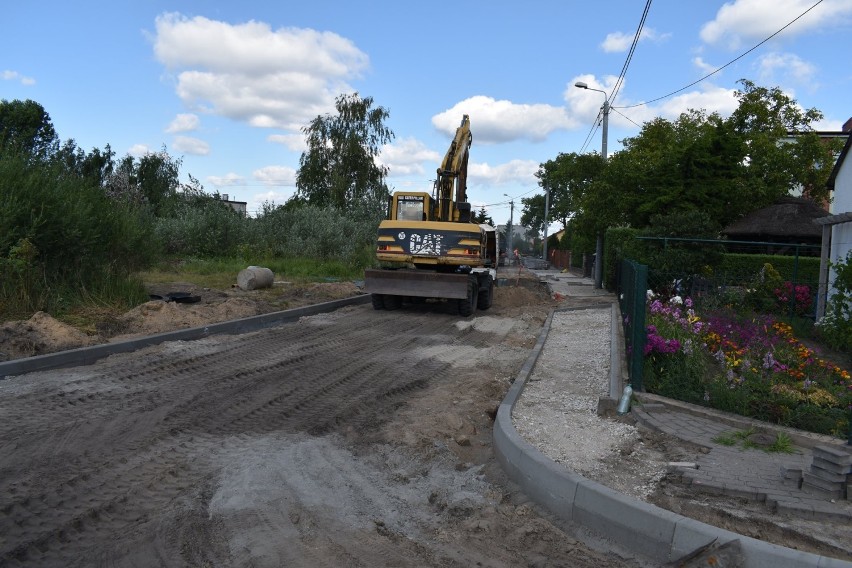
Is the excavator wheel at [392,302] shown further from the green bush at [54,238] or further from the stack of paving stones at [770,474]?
the stack of paving stones at [770,474]

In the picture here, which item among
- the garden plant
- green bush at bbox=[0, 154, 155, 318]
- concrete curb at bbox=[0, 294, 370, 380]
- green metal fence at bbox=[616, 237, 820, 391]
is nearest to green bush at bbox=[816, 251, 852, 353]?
the garden plant

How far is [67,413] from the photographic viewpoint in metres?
6.64

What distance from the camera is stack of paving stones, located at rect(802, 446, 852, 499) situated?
4.61 m

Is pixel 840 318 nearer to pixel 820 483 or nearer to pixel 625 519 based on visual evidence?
pixel 820 483

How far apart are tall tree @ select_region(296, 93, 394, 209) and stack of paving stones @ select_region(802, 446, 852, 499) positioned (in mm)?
40503

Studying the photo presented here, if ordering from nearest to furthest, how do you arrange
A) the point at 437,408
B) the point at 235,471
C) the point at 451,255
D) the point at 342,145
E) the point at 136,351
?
the point at 235,471 → the point at 437,408 → the point at 136,351 → the point at 451,255 → the point at 342,145

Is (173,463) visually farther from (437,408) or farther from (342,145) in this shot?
(342,145)

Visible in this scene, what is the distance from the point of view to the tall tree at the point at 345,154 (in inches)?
1761

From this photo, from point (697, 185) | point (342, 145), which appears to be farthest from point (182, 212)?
point (697, 185)

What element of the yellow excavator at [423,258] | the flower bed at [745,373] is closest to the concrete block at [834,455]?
the flower bed at [745,373]

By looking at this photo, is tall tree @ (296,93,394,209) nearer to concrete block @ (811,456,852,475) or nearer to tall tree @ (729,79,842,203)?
tall tree @ (729,79,842,203)

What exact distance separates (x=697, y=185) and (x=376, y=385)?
1683cm

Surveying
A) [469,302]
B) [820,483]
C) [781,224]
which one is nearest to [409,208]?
[469,302]

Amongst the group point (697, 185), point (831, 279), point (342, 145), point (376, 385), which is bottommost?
point (376, 385)
